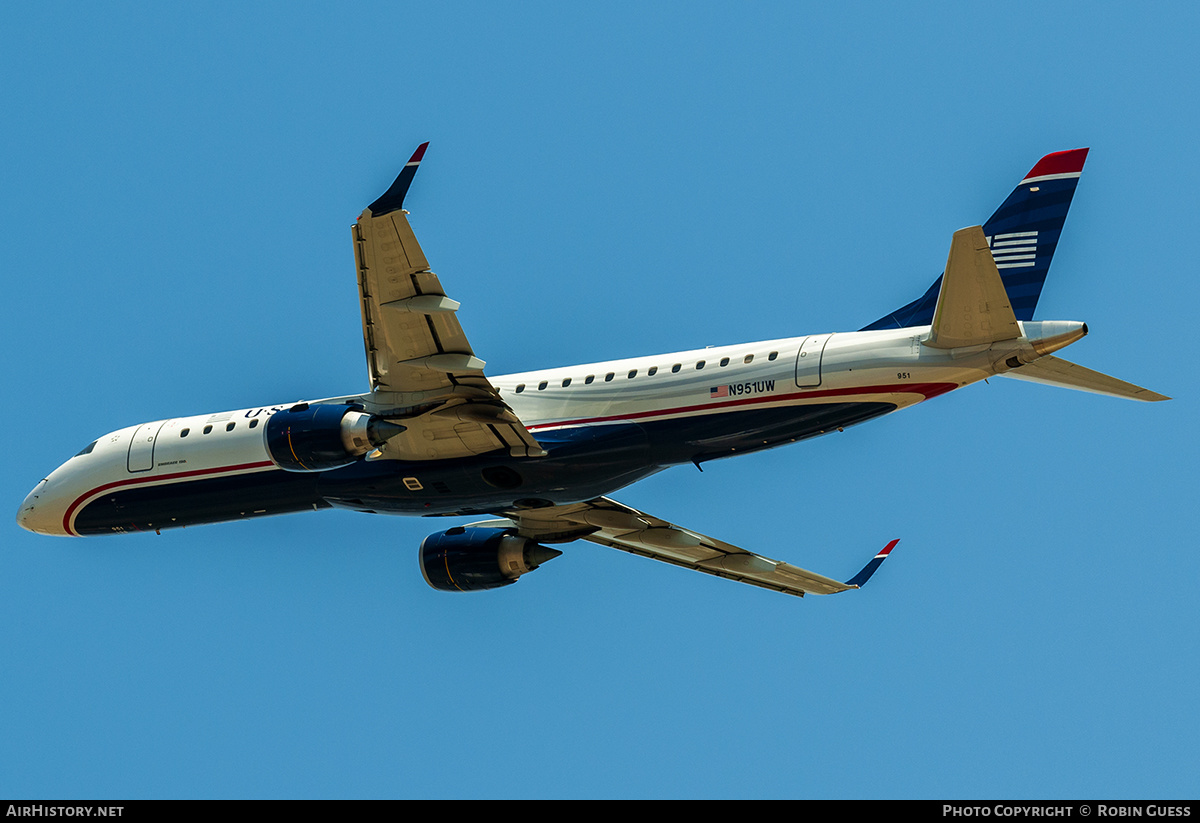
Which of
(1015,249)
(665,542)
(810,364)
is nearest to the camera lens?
(810,364)

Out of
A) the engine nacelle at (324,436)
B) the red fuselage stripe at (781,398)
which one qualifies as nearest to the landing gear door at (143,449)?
the engine nacelle at (324,436)

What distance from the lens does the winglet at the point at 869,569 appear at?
33.4 m

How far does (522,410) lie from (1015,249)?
32.1 ft

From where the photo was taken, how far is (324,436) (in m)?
27.7

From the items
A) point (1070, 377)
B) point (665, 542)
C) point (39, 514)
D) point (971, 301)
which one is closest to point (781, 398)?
point (971, 301)

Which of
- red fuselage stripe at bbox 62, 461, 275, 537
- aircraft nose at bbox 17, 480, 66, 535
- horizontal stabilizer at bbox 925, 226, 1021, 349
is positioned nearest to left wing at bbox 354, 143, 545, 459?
red fuselage stripe at bbox 62, 461, 275, 537

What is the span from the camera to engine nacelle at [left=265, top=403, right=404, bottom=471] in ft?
90.8

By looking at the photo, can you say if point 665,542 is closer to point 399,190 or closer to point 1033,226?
point 1033,226

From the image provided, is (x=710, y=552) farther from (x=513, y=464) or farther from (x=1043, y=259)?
(x=1043, y=259)

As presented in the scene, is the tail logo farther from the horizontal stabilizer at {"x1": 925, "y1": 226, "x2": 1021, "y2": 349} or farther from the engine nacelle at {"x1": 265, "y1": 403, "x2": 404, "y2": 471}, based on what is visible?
the engine nacelle at {"x1": 265, "y1": 403, "x2": 404, "y2": 471}
